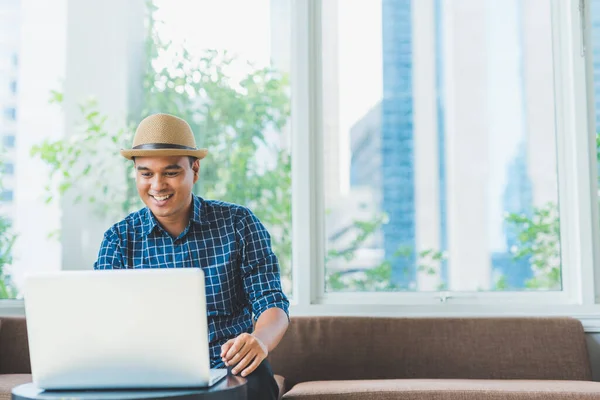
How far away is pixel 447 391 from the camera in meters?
2.25

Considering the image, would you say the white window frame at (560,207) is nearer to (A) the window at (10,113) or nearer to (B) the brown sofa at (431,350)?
(B) the brown sofa at (431,350)

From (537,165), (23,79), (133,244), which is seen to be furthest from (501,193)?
(23,79)

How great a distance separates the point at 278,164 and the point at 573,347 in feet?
4.76

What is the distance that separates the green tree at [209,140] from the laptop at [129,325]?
1.73 metres

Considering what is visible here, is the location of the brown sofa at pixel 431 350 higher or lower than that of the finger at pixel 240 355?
lower

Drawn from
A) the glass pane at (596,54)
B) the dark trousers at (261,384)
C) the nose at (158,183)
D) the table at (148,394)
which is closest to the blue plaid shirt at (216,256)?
the nose at (158,183)

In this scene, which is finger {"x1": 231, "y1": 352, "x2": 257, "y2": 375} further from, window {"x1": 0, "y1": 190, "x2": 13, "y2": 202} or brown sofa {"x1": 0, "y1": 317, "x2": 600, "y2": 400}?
window {"x1": 0, "y1": 190, "x2": 13, "y2": 202}

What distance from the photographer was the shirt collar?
2256mm

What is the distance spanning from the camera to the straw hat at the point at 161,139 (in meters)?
2.14

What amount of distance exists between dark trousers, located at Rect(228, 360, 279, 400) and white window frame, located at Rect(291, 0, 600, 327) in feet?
3.67

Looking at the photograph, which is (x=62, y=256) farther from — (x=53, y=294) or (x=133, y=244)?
(x=53, y=294)

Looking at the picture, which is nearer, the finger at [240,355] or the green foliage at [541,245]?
the finger at [240,355]

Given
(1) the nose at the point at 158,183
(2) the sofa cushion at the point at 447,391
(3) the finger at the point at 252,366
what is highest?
(1) the nose at the point at 158,183

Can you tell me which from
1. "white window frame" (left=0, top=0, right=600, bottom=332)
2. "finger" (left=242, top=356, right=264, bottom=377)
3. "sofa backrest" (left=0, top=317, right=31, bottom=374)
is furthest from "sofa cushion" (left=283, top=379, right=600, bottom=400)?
"sofa backrest" (left=0, top=317, right=31, bottom=374)
